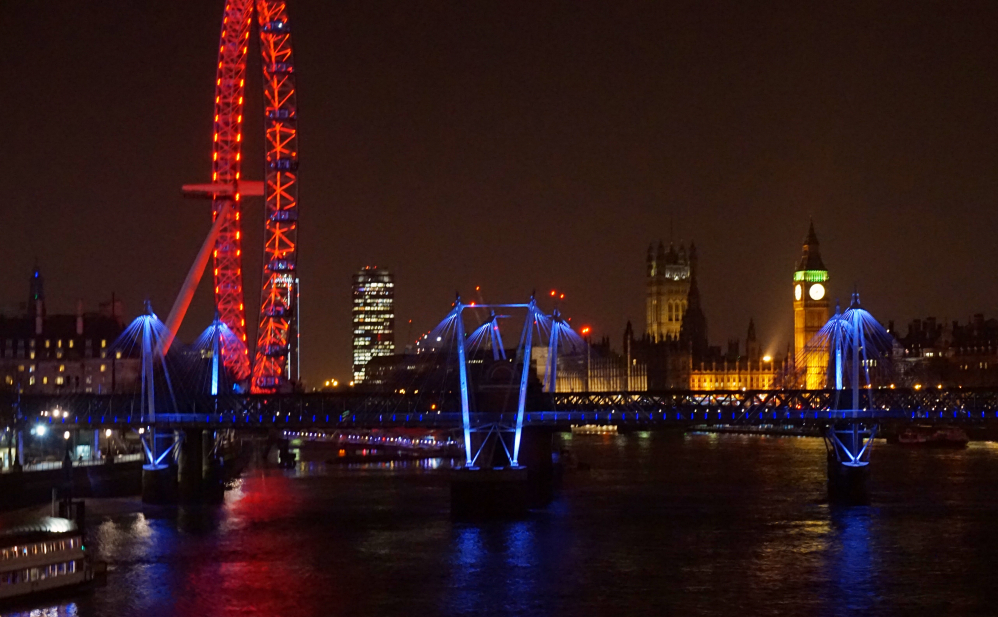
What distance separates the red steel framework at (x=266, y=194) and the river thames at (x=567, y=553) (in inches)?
266

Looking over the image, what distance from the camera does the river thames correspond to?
40844mm

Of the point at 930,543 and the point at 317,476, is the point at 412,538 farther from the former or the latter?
the point at 317,476

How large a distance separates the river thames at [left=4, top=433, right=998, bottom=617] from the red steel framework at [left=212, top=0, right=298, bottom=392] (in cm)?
675

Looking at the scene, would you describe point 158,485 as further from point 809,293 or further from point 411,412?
point 809,293

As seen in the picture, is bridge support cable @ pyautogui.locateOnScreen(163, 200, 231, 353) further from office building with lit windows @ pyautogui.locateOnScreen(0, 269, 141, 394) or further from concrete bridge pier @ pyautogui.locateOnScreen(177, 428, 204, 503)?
office building with lit windows @ pyautogui.locateOnScreen(0, 269, 141, 394)

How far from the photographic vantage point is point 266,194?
72.7 m

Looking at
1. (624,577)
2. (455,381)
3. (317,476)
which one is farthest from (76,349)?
(624,577)

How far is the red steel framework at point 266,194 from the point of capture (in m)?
70.7

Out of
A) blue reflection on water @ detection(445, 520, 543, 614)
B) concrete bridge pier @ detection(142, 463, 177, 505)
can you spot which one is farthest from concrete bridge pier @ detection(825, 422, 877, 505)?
concrete bridge pier @ detection(142, 463, 177, 505)

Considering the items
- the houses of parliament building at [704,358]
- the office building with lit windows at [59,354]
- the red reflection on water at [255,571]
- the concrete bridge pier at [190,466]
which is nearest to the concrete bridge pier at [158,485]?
the concrete bridge pier at [190,466]

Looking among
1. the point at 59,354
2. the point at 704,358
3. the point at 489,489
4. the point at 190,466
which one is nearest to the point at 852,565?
the point at 489,489

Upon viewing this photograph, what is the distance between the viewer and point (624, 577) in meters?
44.6

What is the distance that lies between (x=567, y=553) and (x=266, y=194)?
2937 centimetres

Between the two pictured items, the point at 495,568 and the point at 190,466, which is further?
the point at 190,466
